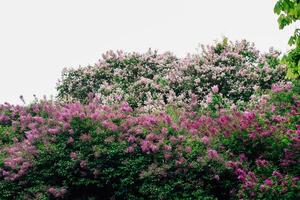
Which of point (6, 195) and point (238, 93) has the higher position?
point (238, 93)

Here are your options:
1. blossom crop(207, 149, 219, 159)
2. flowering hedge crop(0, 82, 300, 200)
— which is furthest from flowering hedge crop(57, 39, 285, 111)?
blossom crop(207, 149, 219, 159)

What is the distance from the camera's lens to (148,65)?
21.4m

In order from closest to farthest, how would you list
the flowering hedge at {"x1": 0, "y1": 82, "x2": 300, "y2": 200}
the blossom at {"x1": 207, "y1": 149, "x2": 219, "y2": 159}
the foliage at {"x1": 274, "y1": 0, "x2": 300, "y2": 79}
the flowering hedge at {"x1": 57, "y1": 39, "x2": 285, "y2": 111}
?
the foliage at {"x1": 274, "y1": 0, "x2": 300, "y2": 79}
the flowering hedge at {"x1": 0, "y1": 82, "x2": 300, "y2": 200}
the blossom at {"x1": 207, "y1": 149, "x2": 219, "y2": 159}
the flowering hedge at {"x1": 57, "y1": 39, "x2": 285, "y2": 111}

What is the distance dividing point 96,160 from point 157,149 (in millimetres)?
1269

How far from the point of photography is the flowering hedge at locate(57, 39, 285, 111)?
18.0 meters

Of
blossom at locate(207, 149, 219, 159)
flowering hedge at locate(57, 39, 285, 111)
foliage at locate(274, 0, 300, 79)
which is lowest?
blossom at locate(207, 149, 219, 159)

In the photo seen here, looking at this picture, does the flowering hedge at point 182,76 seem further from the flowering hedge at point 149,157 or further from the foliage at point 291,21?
the foliage at point 291,21

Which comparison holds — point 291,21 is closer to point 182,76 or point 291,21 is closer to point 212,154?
point 212,154

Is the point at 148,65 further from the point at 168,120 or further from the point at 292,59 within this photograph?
the point at 292,59

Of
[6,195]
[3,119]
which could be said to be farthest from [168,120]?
[3,119]

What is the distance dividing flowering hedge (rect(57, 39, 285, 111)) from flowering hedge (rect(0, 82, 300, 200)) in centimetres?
472

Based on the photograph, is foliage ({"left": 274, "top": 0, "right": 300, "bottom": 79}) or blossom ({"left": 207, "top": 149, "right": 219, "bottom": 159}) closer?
foliage ({"left": 274, "top": 0, "right": 300, "bottom": 79})

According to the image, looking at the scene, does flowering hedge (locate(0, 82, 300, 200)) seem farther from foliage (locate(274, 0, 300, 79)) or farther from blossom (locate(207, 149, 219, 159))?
foliage (locate(274, 0, 300, 79))

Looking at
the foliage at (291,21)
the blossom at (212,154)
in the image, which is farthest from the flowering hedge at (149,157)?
the foliage at (291,21)
